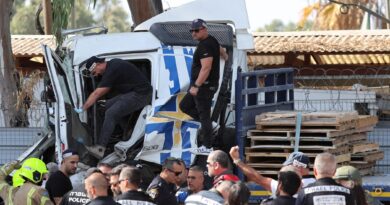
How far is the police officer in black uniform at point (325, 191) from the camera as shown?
10312 mm

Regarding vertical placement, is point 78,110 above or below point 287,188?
above

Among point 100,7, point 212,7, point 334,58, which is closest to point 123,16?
point 100,7

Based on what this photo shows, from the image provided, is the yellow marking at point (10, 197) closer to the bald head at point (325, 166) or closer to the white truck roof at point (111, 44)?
the white truck roof at point (111, 44)

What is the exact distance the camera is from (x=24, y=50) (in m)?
28.9

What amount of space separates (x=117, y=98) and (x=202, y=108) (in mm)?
1132

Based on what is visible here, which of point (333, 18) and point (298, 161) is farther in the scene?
point (333, 18)

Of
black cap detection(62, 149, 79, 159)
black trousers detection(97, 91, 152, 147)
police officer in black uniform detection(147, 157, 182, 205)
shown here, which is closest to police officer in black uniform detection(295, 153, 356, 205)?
police officer in black uniform detection(147, 157, 182, 205)

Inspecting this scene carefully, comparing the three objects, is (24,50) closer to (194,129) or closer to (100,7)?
Answer: (194,129)

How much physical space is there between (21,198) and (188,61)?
325cm

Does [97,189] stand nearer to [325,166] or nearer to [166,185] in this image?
[166,185]

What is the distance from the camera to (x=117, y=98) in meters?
14.2

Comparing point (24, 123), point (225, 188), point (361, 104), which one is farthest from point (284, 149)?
point (24, 123)

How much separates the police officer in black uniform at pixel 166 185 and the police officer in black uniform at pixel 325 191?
151 centimetres

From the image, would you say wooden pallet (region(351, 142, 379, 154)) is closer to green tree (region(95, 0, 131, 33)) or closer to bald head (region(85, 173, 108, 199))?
bald head (region(85, 173, 108, 199))
